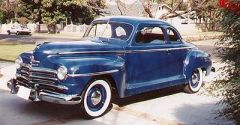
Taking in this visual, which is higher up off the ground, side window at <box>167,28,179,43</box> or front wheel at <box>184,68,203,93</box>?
side window at <box>167,28,179,43</box>

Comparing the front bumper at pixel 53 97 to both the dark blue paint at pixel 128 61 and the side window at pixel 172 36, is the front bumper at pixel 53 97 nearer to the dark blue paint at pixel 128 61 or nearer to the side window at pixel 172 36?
the dark blue paint at pixel 128 61

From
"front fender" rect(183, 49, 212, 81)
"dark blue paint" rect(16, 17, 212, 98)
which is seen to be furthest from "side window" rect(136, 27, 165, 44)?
"front fender" rect(183, 49, 212, 81)

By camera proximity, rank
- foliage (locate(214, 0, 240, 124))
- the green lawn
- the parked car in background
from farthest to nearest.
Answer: the parked car in background < the green lawn < foliage (locate(214, 0, 240, 124))

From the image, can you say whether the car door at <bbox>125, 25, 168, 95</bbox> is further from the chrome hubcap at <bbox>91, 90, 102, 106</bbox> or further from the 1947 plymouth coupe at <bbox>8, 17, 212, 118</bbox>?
the chrome hubcap at <bbox>91, 90, 102, 106</bbox>

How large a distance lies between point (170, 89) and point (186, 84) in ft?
2.14

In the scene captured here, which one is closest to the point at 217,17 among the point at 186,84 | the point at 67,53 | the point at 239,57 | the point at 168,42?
the point at 239,57

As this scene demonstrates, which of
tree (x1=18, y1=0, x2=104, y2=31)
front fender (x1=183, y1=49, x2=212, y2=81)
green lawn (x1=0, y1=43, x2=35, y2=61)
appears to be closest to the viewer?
front fender (x1=183, y1=49, x2=212, y2=81)

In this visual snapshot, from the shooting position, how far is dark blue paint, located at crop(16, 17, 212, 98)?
22.2 ft

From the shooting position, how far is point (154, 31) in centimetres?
855

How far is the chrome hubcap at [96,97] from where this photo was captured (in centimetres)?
711

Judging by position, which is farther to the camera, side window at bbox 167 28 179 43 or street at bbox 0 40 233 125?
side window at bbox 167 28 179 43

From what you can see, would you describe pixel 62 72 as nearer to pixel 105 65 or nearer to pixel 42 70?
pixel 42 70

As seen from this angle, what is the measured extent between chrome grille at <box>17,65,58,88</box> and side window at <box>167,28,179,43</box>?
3422mm

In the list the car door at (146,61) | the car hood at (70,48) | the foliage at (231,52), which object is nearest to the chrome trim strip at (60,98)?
the car hood at (70,48)
